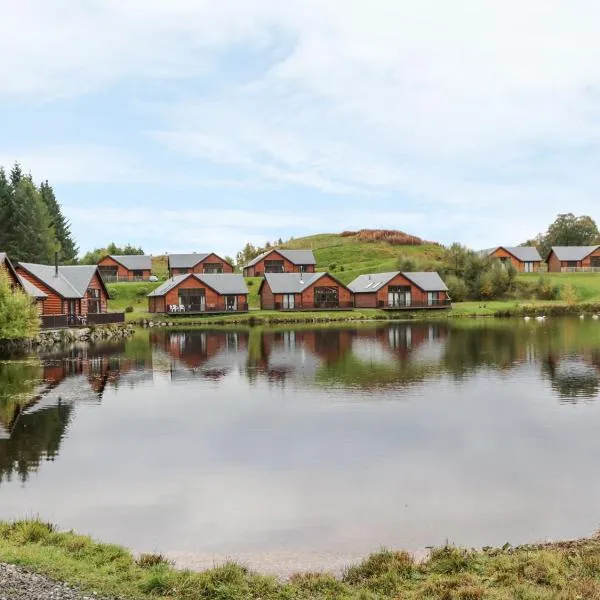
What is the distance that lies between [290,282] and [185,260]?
896 inches

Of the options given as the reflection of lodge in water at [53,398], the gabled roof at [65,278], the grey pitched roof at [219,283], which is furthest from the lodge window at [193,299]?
the reflection of lodge in water at [53,398]

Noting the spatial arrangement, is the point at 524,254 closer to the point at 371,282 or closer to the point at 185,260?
the point at 371,282

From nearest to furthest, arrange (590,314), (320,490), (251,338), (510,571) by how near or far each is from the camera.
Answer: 1. (510,571)
2. (320,490)
3. (251,338)
4. (590,314)

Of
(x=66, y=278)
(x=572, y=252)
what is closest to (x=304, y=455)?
(x=66, y=278)

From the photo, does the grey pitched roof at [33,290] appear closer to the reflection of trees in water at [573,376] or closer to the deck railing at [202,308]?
the deck railing at [202,308]

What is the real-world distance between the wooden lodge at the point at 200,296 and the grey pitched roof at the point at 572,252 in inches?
2148

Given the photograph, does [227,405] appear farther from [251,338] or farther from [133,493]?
[251,338]

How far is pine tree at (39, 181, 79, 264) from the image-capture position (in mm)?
101375

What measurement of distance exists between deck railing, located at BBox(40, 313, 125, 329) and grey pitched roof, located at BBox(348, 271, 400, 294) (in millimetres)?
31465

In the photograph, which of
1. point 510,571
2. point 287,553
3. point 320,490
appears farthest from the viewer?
point 320,490

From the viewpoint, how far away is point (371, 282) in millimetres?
79188

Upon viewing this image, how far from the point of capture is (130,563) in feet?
30.6

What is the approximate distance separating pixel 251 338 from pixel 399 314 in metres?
26.3

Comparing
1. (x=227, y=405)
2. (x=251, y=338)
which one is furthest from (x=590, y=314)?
(x=227, y=405)
